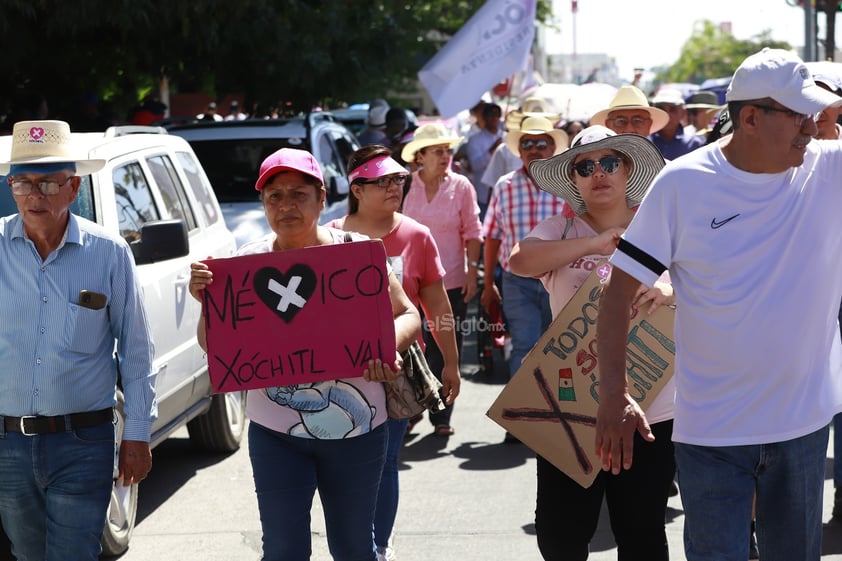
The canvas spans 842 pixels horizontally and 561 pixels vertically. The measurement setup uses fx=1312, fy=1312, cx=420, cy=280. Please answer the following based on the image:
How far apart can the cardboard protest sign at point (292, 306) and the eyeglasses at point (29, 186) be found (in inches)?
22.9

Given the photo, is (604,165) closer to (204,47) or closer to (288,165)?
(288,165)

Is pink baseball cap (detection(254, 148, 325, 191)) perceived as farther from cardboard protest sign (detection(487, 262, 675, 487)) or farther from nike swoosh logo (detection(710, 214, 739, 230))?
nike swoosh logo (detection(710, 214, 739, 230))

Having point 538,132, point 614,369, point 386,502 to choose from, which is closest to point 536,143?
point 538,132

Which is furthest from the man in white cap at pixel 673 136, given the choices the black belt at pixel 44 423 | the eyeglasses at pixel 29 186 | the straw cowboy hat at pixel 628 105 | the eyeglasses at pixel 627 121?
the black belt at pixel 44 423

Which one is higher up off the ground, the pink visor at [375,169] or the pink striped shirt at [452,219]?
the pink visor at [375,169]

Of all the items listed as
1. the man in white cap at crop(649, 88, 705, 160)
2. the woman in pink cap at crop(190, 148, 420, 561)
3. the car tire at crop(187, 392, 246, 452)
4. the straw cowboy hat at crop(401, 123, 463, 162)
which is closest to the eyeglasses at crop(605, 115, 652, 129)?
the straw cowboy hat at crop(401, 123, 463, 162)

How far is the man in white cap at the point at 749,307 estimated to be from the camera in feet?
12.3

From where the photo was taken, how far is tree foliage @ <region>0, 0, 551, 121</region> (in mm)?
12500

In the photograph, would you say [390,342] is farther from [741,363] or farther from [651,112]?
[651,112]

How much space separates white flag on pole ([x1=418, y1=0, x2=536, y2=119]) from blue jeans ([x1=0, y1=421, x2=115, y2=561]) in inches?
398

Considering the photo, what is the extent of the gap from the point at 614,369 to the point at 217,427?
500cm

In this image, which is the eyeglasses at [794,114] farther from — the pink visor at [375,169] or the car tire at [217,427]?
the car tire at [217,427]

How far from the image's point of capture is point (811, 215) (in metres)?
3.80

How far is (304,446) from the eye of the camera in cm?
444
